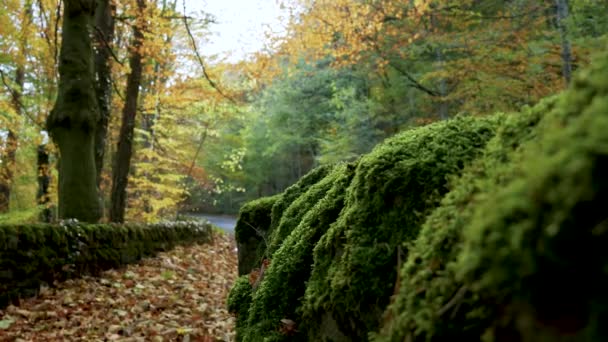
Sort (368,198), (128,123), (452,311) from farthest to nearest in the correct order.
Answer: (128,123) → (368,198) → (452,311)

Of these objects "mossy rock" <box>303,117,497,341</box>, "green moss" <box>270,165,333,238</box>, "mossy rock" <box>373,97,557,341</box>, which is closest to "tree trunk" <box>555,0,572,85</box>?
"green moss" <box>270,165,333,238</box>

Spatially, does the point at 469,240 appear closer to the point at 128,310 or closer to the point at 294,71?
the point at 128,310

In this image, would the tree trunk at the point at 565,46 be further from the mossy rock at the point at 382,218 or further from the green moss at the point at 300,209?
the mossy rock at the point at 382,218

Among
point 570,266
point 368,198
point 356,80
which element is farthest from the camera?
point 356,80

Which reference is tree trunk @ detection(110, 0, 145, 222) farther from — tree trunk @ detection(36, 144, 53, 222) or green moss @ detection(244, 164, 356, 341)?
green moss @ detection(244, 164, 356, 341)

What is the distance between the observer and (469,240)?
2.15 feet

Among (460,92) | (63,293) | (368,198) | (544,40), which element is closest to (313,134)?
(460,92)

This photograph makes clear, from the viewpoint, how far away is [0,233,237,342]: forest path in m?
4.45

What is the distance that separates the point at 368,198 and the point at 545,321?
1009 mm

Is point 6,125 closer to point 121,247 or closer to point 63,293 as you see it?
point 121,247

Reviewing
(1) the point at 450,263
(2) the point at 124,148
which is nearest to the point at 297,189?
(1) the point at 450,263

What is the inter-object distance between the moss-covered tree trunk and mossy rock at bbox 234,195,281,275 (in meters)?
5.07

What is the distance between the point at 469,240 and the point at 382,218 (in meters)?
0.83

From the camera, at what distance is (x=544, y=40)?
9797mm
